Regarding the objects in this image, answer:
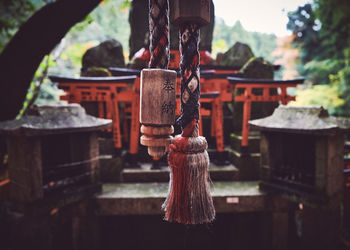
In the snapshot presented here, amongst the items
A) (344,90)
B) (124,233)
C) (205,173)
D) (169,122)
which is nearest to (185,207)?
(205,173)

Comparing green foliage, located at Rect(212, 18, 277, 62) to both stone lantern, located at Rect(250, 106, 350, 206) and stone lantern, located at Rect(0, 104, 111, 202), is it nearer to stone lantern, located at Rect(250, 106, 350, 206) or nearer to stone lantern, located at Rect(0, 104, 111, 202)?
stone lantern, located at Rect(250, 106, 350, 206)

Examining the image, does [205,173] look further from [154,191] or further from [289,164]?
[289,164]

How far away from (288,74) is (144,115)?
55.5ft

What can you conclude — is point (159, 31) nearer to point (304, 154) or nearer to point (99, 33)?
point (304, 154)

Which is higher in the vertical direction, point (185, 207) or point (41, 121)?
point (41, 121)

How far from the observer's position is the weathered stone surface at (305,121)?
11.9 feet

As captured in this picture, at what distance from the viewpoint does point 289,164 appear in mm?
4641

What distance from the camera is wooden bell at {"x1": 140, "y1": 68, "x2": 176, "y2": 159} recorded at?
1150mm

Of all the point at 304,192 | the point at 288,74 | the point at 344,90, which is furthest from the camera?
the point at 288,74

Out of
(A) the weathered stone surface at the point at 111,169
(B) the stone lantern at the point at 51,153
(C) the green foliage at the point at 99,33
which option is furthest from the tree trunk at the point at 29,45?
(C) the green foliage at the point at 99,33

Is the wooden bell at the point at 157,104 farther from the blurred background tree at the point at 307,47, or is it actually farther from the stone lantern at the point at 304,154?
the blurred background tree at the point at 307,47

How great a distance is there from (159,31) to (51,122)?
11.2 feet

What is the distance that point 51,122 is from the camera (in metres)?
3.73

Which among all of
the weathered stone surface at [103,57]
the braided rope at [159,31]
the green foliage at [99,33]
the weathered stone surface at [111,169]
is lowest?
the weathered stone surface at [111,169]
